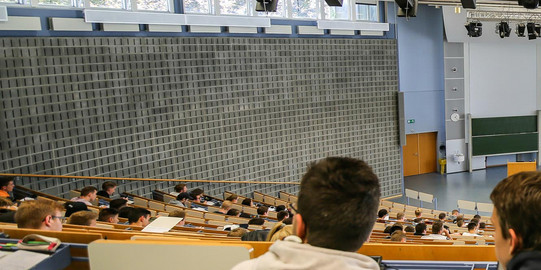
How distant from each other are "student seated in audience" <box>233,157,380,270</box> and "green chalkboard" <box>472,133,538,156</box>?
63.3 feet

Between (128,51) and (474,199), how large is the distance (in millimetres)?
11262

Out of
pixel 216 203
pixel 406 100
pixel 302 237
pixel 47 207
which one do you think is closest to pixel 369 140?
pixel 406 100

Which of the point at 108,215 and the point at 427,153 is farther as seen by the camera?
the point at 427,153

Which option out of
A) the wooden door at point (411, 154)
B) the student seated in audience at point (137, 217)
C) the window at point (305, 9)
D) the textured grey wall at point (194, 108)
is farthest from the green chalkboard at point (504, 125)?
the student seated in audience at point (137, 217)

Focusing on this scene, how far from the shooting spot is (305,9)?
1495 centimetres

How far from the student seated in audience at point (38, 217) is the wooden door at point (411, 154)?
16851 millimetres

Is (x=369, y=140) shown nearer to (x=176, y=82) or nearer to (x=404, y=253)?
(x=176, y=82)

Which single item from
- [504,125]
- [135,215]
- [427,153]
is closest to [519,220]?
[135,215]

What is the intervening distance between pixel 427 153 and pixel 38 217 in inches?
698

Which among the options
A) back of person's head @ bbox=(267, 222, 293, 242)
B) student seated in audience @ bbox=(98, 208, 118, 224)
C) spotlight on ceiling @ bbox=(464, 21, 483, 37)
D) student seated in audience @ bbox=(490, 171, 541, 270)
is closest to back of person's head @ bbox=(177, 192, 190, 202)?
student seated in audience @ bbox=(98, 208, 118, 224)

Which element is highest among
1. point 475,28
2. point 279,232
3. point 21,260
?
point 475,28

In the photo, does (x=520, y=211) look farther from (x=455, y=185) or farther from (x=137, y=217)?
(x=455, y=185)

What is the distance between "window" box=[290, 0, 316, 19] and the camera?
14711 mm

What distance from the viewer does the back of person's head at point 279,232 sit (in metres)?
1.87
